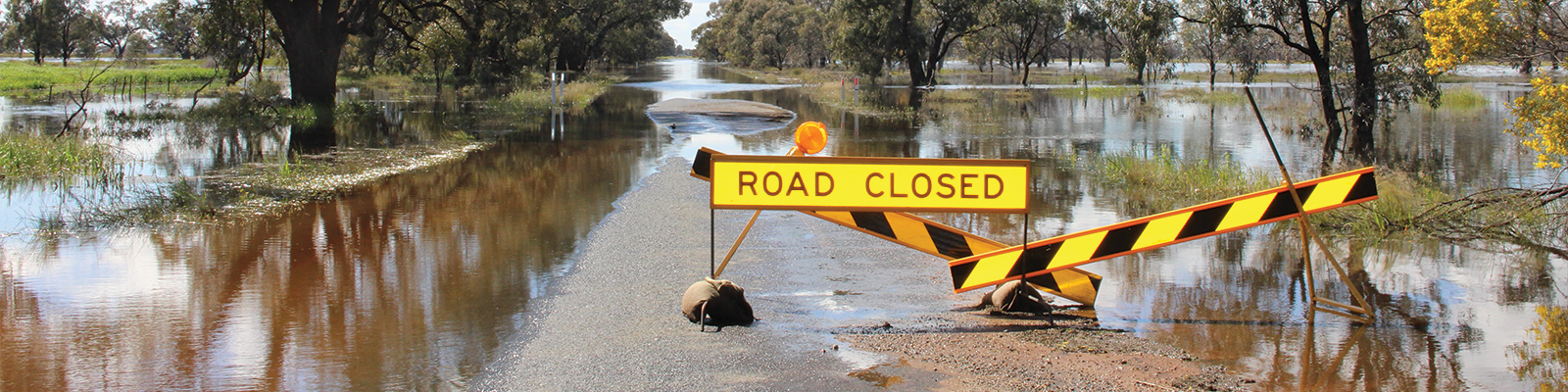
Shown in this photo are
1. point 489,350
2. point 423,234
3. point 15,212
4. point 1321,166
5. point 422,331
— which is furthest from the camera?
point 1321,166

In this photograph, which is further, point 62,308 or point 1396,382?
point 62,308

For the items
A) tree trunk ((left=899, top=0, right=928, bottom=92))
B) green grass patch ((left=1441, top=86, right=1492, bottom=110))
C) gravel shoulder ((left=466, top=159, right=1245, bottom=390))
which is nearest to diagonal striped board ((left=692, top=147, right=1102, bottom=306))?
gravel shoulder ((left=466, top=159, right=1245, bottom=390))

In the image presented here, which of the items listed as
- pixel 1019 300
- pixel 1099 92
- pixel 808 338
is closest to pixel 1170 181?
pixel 1019 300

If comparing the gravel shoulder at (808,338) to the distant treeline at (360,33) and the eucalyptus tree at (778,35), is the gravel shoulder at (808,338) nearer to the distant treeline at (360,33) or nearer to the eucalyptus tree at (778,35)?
the distant treeline at (360,33)

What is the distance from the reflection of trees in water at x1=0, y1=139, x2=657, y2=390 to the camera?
5715 millimetres

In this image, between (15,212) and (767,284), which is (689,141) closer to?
(15,212)

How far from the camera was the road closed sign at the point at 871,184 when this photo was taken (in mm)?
7121

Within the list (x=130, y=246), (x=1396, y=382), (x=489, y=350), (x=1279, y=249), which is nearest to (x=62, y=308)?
(x=130, y=246)

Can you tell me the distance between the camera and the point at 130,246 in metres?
9.50

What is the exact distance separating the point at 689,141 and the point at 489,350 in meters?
15.3

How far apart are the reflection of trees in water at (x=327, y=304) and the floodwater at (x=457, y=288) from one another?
24 millimetres

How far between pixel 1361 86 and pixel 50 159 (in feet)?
68.0

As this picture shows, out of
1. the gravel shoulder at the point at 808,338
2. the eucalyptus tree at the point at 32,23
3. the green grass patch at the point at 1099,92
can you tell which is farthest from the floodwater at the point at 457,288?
the eucalyptus tree at the point at 32,23

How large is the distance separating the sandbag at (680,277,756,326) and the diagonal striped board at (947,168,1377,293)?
1.65m
